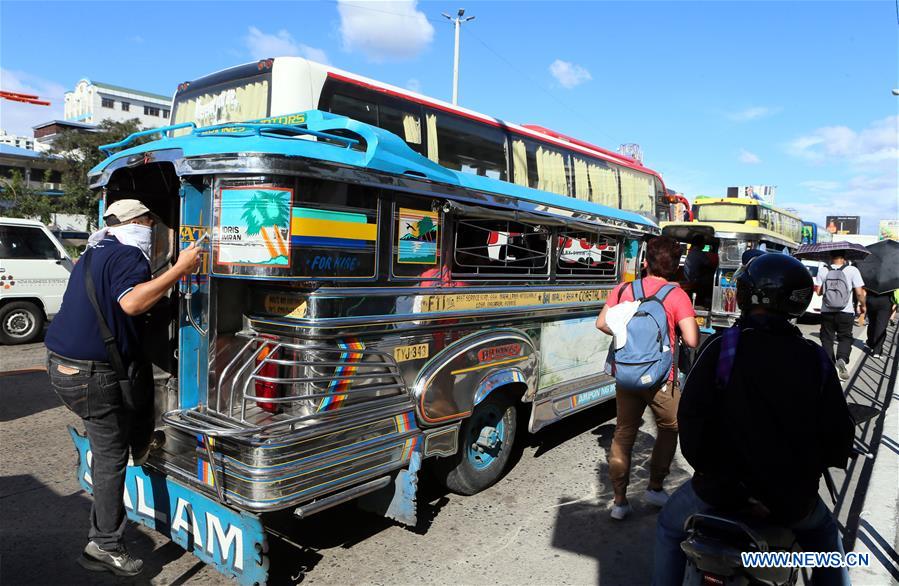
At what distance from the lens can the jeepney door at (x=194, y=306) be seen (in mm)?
3291

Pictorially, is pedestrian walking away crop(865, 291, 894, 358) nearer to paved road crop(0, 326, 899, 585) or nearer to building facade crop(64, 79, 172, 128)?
paved road crop(0, 326, 899, 585)

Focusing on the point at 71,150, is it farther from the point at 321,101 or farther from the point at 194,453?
the point at 194,453

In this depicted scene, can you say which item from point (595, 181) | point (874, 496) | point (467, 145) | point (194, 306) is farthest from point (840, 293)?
point (194, 306)

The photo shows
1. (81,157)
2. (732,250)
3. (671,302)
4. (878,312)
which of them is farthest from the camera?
(81,157)

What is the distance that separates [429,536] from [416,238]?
2.03m

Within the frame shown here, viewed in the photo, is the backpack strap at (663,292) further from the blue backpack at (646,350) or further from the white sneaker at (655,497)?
the white sneaker at (655,497)

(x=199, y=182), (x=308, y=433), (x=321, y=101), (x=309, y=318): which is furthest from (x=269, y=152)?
(x=321, y=101)

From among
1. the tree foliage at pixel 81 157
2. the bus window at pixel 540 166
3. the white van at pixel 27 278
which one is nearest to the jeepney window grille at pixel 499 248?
the bus window at pixel 540 166

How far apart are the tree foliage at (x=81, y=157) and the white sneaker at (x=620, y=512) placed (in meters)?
27.3

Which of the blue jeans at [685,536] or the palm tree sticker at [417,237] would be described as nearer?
the blue jeans at [685,536]

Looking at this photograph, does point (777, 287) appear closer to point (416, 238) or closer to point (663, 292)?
point (663, 292)

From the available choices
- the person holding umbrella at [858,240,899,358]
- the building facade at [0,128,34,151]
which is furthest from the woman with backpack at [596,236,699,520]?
the building facade at [0,128,34,151]

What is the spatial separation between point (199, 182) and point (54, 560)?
2414 millimetres

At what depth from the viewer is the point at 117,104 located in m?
68.2
